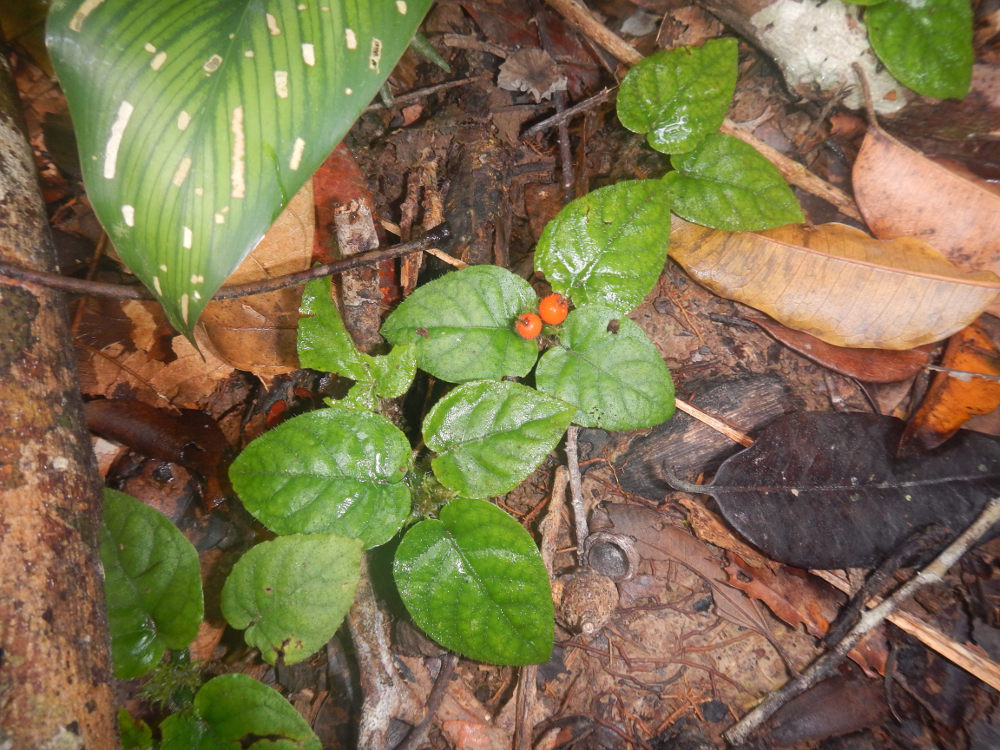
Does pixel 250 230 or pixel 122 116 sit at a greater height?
pixel 122 116

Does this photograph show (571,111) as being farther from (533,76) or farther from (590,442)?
(590,442)

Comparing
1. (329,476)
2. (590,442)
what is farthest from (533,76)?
(329,476)

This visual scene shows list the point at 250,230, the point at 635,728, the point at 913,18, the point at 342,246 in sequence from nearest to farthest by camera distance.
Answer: the point at 250,230 → the point at 635,728 → the point at 342,246 → the point at 913,18

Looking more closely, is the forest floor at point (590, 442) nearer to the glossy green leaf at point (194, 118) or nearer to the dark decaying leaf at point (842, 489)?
the dark decaying leaf at point (842, 489)

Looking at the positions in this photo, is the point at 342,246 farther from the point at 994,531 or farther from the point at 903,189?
the point at 994,531

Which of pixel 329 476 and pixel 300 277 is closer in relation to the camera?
pixel 329 476

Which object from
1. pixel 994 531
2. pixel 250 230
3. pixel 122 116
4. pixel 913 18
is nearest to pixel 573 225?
pixel 250 230

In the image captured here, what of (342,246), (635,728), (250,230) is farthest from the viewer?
(342,246)
